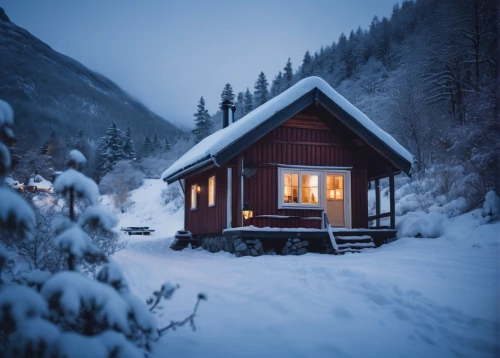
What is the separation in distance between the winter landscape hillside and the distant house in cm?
6

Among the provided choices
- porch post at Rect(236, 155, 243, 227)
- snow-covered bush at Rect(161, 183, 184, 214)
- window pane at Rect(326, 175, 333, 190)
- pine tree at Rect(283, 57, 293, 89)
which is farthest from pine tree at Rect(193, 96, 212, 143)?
porch post at Rect(236, 155, 243, 227)

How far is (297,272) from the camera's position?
7219 mm

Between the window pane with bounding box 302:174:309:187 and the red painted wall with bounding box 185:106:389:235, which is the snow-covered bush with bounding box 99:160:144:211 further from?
the window pane with bounding box 302:174:309:187

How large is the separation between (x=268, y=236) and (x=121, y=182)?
37034 millimetres

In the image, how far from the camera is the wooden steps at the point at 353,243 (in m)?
11.3

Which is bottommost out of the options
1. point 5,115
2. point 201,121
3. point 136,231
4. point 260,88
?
point 136,231

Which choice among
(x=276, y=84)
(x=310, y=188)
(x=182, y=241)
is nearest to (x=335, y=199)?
(x=310, y=188)

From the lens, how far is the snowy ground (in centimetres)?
399

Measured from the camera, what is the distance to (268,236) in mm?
11102

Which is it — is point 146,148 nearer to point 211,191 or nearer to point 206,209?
point 206,209

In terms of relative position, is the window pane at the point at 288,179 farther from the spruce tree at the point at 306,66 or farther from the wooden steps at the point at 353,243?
the spruce tree at the point at 306,66

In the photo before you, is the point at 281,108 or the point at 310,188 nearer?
the point at 281,108

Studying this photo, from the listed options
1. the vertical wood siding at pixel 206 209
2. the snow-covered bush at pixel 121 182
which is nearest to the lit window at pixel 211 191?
the vertical wood siding at pixel 206 209

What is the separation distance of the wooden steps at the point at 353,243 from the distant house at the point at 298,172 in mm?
32
